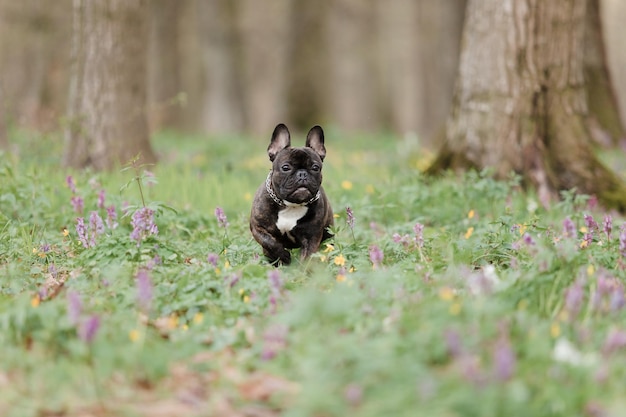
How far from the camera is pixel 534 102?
8812 millimetres

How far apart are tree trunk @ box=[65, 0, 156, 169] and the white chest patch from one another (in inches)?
173

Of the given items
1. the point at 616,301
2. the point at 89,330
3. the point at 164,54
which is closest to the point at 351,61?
the point at 164,54

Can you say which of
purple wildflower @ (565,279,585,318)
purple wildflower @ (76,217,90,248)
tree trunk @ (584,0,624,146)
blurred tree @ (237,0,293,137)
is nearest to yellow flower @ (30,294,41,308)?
purple wildflower @ (76,217,90,248)

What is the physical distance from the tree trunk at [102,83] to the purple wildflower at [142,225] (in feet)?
14.9

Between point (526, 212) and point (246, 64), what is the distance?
27.5 meters

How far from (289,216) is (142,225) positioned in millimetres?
1120

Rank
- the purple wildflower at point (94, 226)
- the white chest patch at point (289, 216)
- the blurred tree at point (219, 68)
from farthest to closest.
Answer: the blurred tree at point (219, 68) < the white chest patch at point (289, 216) < the purple wildflower at point (94, 226)

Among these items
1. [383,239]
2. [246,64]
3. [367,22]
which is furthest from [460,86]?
[246,64]

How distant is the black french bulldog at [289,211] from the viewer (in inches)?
235

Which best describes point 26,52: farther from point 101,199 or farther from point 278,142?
point 278,142

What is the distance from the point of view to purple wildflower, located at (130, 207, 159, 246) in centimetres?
542

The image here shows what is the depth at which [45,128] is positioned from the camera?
39.5ft

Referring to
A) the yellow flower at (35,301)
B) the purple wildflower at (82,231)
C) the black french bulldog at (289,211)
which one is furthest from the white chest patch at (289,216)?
the yellow flower at (35,301)

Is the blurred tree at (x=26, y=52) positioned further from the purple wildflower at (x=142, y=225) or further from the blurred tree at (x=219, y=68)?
the purple wildflower at (x=142, y=225)
